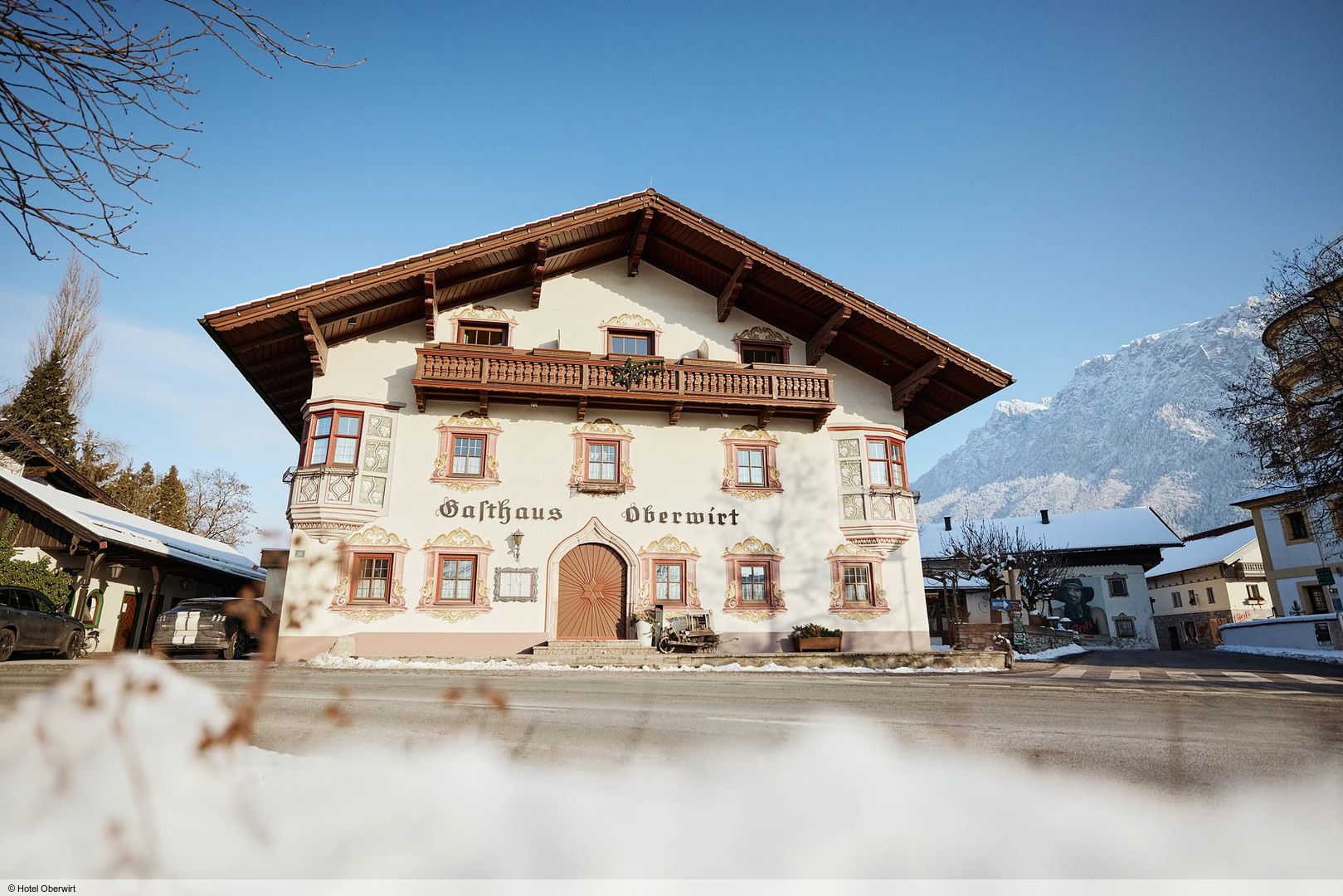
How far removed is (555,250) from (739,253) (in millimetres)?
5062

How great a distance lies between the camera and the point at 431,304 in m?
19.9

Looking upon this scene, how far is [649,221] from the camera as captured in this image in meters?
21.4

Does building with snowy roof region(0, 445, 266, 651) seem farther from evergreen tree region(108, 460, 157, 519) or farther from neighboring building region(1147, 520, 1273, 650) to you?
neighboring building region(1147, 520, 1273, 650)

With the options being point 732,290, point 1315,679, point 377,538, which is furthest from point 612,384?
point 1315,679

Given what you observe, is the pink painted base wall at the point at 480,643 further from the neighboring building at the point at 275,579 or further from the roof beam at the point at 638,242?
the roof beam at the point at 638,242

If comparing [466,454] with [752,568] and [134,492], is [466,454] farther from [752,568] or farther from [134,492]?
[134,492]

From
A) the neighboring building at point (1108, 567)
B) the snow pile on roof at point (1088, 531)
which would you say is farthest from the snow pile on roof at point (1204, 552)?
the neighboring building at point (1108, 567)

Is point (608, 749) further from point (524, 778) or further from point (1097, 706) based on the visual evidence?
point (1097, 706)

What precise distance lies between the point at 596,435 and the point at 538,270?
4707mm

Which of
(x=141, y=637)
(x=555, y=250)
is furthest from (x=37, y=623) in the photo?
(x=555, y=250)

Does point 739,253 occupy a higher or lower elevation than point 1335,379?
higher

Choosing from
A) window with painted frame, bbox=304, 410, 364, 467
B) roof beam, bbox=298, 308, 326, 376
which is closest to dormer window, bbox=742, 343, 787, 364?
window with painted frame, bbox=304, 410, 364, 467

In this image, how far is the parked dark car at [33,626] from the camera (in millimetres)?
15492

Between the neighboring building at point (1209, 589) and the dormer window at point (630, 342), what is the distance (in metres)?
42.2
